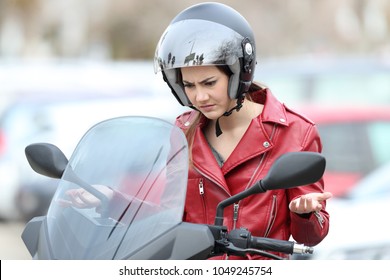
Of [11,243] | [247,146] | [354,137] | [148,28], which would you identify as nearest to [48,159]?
[247,146]

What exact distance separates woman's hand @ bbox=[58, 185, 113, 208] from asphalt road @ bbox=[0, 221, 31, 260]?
6.63m

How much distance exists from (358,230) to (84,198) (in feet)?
15.7

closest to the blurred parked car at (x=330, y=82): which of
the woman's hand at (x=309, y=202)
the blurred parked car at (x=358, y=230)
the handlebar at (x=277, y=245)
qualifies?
the blurred parked car at (x=358, y=230)

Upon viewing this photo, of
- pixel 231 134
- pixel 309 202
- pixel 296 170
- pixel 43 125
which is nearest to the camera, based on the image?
pixel 296 170

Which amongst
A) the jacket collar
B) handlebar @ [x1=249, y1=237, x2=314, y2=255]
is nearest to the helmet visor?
the jacket collar

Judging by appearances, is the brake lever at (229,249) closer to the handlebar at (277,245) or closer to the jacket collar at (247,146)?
the handlebar at (277,245)

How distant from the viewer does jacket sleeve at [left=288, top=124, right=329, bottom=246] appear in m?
3.59

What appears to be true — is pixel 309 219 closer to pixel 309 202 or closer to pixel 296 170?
pixel 309 202

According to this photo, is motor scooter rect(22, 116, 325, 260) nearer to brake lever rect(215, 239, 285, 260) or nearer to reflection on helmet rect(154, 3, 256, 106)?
brake lever rect(215, 239, 285, 260)

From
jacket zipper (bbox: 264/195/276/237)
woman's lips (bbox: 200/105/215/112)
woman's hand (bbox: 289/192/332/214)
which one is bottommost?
jacket zipper (bbox: 264/195/276/237)

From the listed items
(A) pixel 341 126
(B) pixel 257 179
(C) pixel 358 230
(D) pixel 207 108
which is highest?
(D) pixel 207 108

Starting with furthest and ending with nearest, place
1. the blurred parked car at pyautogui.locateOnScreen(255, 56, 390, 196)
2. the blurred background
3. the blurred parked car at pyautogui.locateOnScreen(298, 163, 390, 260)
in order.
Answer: the blurred parked car at pyautogui.locateOnScreen(255, 56, 390, 196) < the blurred background < the blurred parked car at pyautogui.locateOnScreen(298, 163, 390, 260)

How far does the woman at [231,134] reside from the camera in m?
3.58

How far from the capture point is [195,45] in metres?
3.53
